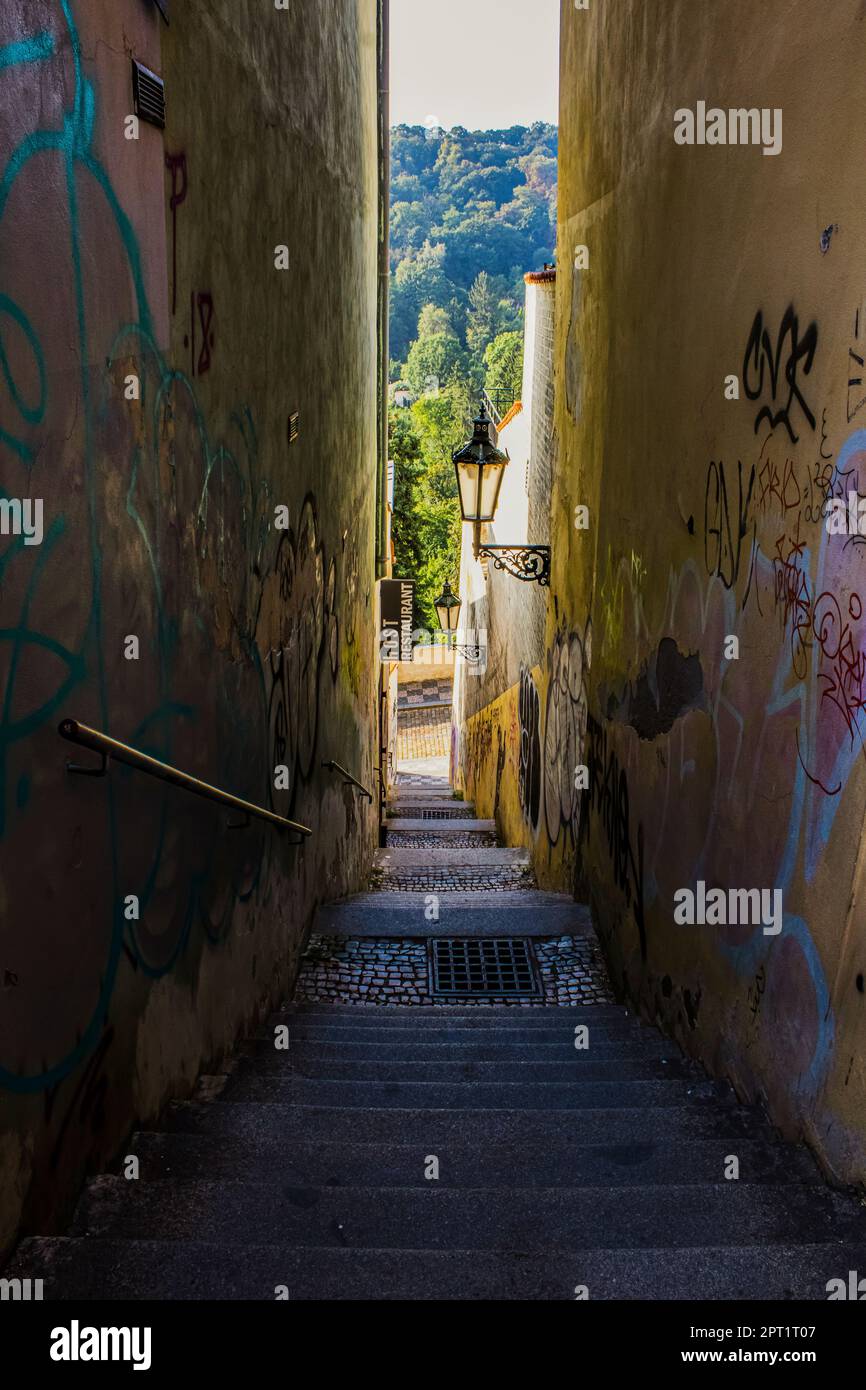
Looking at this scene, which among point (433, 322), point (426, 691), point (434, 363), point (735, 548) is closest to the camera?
point (735, 548)

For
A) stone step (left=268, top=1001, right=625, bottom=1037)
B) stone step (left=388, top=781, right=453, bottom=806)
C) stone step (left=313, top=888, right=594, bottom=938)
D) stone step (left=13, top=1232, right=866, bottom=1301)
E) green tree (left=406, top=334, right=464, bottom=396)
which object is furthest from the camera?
green tree (left=406, top=334, right=464, bottom=396)

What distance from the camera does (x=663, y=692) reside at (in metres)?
5.07

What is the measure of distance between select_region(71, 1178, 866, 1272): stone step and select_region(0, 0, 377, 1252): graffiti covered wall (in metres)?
0.26

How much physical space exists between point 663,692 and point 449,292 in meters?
89.9

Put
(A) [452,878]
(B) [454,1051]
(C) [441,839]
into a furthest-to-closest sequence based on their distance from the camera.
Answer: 1. (C) [441,839]
2. (A) [452,878]
3. (B) [454,1051]

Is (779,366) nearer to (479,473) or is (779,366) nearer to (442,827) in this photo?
(479,473)

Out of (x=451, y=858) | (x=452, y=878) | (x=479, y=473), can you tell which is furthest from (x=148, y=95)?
(x=451, y=858)

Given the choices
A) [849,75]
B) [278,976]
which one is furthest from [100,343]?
[278,976]

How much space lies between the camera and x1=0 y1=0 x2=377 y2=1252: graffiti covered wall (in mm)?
2500

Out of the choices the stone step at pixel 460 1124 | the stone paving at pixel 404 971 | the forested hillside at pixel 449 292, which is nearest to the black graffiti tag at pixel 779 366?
the stone step at pixel 460 1124

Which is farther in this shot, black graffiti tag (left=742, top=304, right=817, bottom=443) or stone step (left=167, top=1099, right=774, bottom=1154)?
stone step (left=167, top=1099, right=774, bottom=1154)

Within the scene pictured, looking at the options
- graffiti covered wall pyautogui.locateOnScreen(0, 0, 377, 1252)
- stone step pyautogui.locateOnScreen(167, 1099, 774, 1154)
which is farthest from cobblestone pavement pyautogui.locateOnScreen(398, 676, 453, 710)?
→ stone step pyautogui.locateOnScreen(167, 1099, 774, 1154)

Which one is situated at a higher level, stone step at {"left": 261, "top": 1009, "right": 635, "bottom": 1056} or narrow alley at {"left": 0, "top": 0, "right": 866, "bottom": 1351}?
narrow alley at {"left": 0, "top": 0, "right": 866, "bottom": 1351}

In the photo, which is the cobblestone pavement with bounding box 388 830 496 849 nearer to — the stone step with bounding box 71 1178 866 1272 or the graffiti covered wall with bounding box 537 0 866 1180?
the graffiti covered wall with bounding box 537 0 866 1180
